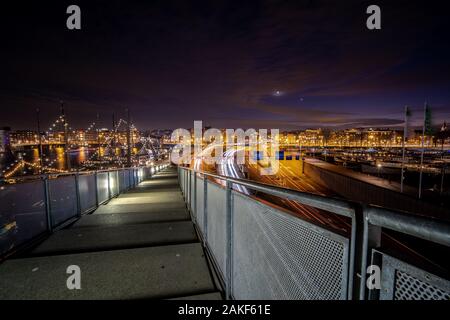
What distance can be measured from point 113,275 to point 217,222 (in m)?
1.41

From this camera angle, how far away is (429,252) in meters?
12.5

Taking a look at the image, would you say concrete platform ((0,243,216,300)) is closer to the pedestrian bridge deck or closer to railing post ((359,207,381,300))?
the pedestrian bridge deck

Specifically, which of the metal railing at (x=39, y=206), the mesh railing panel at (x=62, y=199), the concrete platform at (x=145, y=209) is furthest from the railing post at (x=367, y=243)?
the mesh railing panel at (x=62, y=199)

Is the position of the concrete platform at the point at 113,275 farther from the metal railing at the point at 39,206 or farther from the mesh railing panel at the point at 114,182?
the mesh railing panel at the point at 114,182

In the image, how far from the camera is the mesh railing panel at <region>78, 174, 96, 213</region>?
17.7ft

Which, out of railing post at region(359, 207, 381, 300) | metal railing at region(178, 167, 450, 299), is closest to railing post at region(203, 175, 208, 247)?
metal railing at region(178, 167, 450, 299)

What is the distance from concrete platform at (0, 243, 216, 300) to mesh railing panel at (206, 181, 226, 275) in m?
0.24

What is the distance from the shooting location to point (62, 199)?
4586 millimetres

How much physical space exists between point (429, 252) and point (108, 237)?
56.1 ft

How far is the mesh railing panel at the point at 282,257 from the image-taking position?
1062 millimetres

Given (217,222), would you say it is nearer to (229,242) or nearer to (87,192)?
(229,242)

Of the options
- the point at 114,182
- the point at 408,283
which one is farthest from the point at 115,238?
the point at 114,182
